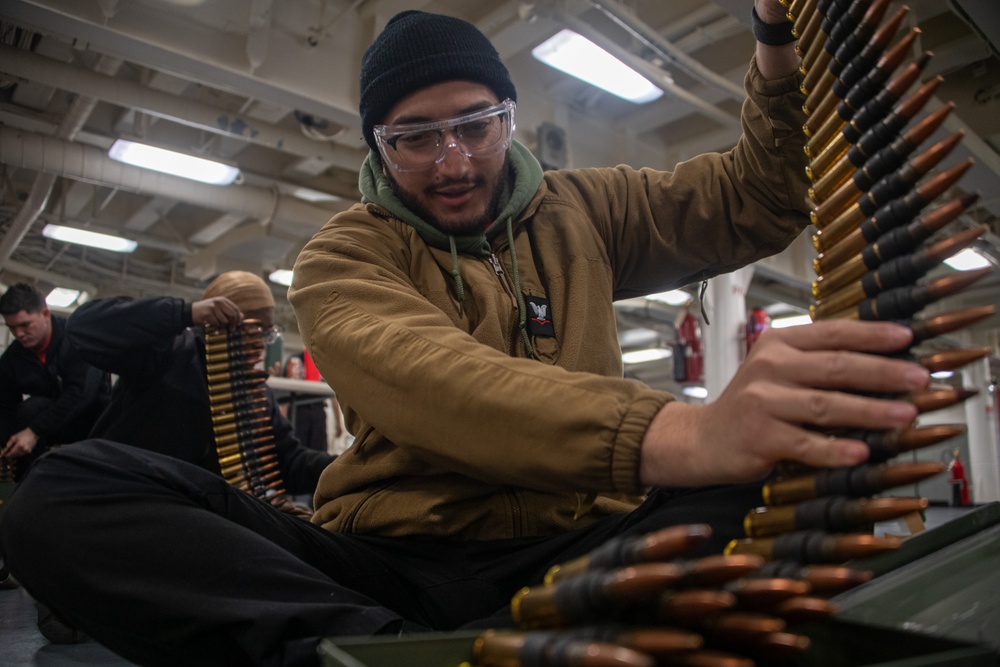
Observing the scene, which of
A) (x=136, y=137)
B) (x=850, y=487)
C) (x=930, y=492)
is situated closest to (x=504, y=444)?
(x=850, y=487)

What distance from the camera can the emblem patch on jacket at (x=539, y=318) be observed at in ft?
5.56

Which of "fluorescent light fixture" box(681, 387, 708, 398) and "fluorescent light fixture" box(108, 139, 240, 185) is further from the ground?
"fluorescent light fixture" box(108, 139, 240, 185)

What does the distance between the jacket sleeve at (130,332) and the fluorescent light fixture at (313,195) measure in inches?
232

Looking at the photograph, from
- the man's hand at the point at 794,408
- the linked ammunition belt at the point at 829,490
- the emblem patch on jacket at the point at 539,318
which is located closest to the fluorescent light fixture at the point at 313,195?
the emblem patch on jacket at the point at 539,318

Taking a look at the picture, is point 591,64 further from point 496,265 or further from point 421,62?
point 496,265

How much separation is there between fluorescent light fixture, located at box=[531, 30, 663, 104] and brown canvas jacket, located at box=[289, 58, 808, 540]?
11.8 feet

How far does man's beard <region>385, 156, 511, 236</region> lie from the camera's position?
1782 millimetres

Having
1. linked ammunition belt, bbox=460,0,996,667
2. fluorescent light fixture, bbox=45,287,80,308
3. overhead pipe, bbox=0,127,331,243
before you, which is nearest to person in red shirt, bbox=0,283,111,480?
overhead pipe, bbox=0,127,331,243

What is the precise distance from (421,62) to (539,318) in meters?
0.70

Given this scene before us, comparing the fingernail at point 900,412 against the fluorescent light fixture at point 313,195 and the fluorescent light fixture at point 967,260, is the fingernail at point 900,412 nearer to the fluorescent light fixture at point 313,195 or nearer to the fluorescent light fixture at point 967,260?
the fluorescent light fixture at point 313,195

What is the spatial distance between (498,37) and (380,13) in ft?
2.97

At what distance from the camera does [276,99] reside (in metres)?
5.72

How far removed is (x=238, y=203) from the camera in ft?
28.2

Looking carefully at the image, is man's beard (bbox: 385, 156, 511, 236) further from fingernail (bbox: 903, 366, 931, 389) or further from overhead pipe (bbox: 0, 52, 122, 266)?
overhead pipe (bbox: 0, 52, 122, 266)
